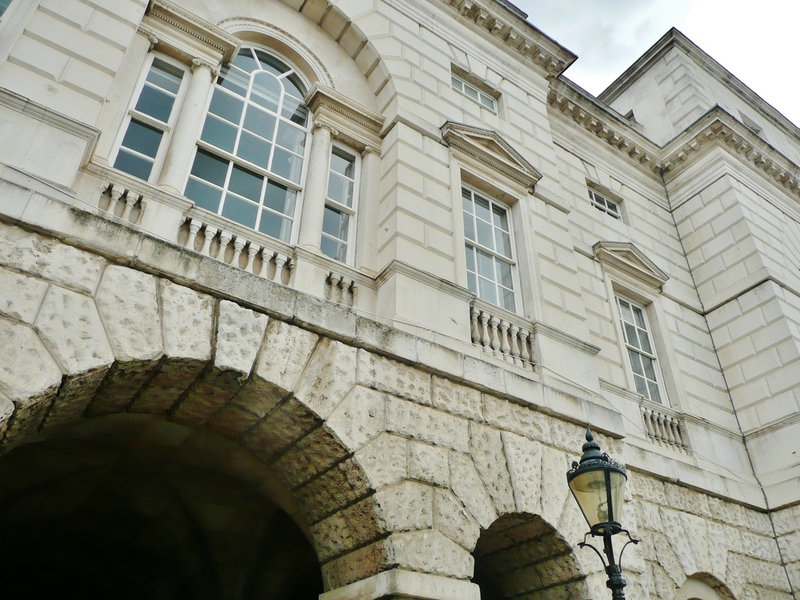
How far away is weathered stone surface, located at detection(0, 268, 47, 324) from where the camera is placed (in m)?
4.38

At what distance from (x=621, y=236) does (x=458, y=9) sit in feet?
17.1

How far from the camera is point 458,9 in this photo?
421 inches

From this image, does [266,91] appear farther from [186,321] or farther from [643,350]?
[643,350]

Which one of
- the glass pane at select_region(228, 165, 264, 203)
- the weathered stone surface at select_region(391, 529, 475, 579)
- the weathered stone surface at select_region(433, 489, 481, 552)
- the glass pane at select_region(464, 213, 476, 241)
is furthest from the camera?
the glass pane at select_region(464, 213, 476, 241)

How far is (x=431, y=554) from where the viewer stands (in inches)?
210

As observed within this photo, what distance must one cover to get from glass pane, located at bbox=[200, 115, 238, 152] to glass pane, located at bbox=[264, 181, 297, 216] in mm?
647

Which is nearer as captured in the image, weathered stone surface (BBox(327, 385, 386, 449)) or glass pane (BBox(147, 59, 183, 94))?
weathered stone surface (BBox(327, 385, 386, 449))

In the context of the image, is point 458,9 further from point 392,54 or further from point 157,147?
point 157,147

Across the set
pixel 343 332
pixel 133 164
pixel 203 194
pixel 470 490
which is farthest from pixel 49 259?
pixel 470 490

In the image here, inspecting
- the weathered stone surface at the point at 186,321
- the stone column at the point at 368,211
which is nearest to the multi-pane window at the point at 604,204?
the stone column at the point at 368,211

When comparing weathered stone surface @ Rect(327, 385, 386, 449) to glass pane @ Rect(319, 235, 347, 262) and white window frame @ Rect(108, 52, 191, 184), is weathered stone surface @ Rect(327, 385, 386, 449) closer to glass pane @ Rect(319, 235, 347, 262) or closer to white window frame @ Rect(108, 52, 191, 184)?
glass pane @ Rect(319, 235, 347, 262)

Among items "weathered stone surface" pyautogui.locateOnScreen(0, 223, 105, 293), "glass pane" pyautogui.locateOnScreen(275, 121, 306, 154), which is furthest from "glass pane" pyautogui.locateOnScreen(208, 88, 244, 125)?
"weathered stone surface" pyautogui.locateOnScreen(0, 223, 105, 293)

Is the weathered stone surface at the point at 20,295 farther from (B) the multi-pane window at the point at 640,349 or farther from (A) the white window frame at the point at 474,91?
(B) the multi-pane window at the point at 640,349

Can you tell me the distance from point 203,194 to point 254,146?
108 cm
